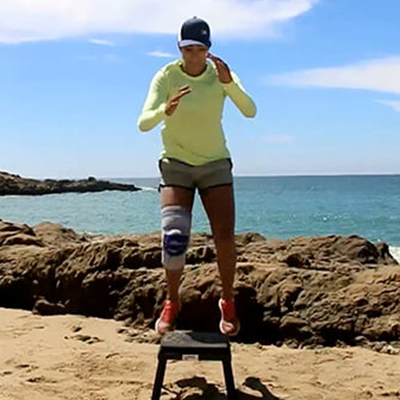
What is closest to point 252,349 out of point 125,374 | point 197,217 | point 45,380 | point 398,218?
point 125,374

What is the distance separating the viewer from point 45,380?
13.8ft

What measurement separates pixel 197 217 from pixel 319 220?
13.0 metres

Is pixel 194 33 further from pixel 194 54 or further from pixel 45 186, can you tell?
pixel 45 186

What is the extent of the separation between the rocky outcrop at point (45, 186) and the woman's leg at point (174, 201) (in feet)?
230

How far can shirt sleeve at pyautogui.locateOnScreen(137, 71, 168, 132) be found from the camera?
13.0 feet

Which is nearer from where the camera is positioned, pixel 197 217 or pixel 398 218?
pixel 197 217

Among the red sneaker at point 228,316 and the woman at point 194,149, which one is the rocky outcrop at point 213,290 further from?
the woman at point 194,149

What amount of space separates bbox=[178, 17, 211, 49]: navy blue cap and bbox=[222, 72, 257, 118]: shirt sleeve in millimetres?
281

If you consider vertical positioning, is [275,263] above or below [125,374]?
above

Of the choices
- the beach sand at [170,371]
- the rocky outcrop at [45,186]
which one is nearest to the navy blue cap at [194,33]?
the beach sand at [170,371]

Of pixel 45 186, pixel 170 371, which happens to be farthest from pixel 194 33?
pixel 45 186

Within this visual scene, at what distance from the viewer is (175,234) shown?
409cm

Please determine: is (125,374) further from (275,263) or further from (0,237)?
(0,237)

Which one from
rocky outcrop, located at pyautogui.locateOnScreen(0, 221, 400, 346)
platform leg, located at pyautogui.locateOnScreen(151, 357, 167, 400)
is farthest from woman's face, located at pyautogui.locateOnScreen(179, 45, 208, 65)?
rocky outcrop, located at pyautogui.locateOnScreen(0, 221, 400, 346)
